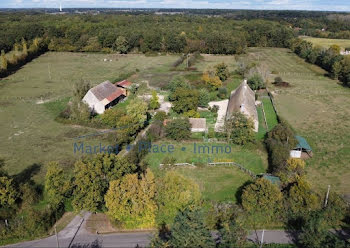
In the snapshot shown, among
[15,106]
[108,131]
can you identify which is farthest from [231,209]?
[15,106]

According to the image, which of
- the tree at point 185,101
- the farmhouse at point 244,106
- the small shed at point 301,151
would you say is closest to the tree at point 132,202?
the small shed at point 301,151

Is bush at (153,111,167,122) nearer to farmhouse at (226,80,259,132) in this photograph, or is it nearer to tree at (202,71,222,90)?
farmhouse at (226,80,259,132)

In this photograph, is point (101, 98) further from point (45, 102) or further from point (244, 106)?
point (244, 106)

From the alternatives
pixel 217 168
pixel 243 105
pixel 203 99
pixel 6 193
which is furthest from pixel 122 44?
pixel 6 193

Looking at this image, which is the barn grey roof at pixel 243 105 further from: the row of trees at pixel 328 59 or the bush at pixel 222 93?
the row of trees at pixel 328 59

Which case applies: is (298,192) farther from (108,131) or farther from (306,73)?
(306,73)
